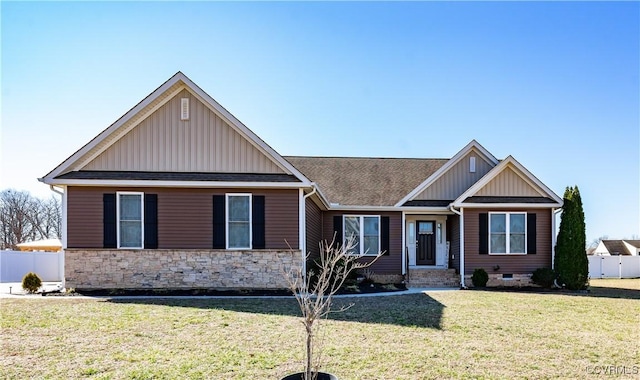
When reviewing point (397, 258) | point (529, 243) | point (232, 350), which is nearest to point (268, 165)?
point (397, 258)

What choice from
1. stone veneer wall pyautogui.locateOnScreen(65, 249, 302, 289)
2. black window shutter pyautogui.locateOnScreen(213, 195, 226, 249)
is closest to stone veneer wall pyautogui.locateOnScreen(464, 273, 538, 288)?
stone veneer wall pyautogui.locateOnScreen(65, 249, 302, 289)

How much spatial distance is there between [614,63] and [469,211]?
649cm

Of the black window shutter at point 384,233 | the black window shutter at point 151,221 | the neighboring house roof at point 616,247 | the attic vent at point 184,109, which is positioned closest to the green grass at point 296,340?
the black window shutter at point 151,221

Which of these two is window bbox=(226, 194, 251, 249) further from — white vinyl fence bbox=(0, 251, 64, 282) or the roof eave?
white vinyl fence bbox=(0, 251, 64, 282)

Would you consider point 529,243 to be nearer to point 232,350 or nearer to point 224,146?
point 224,146

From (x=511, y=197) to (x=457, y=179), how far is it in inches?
88.9

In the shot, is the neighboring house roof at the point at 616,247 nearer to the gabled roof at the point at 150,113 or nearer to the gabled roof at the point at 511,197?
the gabled roof at the point at 511,197

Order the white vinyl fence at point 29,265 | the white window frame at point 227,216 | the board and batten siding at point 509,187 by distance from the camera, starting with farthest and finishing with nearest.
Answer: the white vinyl fence at point 29,265 → the board and batten siding at point 509,187 → the white window frame at point 227,216

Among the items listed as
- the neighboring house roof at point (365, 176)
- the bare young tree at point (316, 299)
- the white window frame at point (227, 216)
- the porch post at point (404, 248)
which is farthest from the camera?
the neighboring house roof at point (365, 176)

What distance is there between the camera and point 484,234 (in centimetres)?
1848

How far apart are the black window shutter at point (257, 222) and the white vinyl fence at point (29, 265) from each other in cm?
1189

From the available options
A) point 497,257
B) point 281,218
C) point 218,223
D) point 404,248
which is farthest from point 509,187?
point 218,223

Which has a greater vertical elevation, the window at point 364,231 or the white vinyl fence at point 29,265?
the window at point 364,231

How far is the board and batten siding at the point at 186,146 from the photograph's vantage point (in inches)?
611
